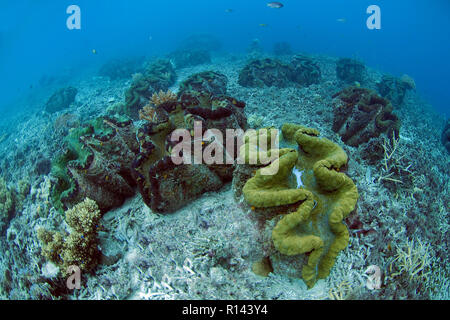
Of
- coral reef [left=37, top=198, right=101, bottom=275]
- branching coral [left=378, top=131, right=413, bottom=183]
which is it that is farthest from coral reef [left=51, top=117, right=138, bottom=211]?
branching coral [left=378, top=131, right=413, bottom=183]

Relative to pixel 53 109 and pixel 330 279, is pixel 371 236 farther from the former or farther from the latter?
pixel 53 109

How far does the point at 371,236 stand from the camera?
2.91 metres

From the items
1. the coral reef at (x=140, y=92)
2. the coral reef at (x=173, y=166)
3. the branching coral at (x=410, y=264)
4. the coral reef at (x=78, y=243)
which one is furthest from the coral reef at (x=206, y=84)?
the branching coral at (x=410, y=264)

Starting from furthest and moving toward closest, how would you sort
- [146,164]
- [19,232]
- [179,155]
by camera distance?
[19,232], [146,164], [179,155]

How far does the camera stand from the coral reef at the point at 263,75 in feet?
29.1

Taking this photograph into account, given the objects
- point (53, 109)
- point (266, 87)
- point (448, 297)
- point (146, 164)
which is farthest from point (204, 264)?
point (53, 109)

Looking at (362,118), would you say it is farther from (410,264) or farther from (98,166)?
(98,166)

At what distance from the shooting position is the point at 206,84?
782 centimetres

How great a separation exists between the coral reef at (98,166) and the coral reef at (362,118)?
4.67 m

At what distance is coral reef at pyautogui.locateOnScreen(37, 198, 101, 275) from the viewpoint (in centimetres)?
270

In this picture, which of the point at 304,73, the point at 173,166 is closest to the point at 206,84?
the point at 304,73

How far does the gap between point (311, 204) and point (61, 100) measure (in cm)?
1462

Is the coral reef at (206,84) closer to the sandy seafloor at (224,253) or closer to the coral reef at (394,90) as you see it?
the sandy seafloor at (224,253)
